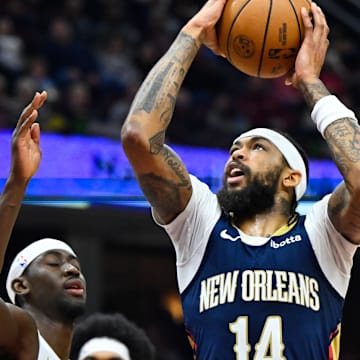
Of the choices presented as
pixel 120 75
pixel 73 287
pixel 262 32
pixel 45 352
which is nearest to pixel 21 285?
pixel 73 287

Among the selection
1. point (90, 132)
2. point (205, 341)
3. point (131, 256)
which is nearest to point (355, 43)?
point (131, 256)

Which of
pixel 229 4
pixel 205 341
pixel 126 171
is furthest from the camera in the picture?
pixel 126 171

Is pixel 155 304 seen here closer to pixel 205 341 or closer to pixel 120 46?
pixel 120 46

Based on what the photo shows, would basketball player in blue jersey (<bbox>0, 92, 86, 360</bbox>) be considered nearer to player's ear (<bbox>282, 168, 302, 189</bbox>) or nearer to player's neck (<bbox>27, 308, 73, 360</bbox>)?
player's neck (<bbox>27, 308, 73, 360</bbox>)

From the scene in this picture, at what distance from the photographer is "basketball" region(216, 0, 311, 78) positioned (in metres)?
4.25

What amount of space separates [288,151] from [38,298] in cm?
173

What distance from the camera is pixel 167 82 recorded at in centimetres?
412

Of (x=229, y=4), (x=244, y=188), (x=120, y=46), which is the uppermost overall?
(x=120, y=46)

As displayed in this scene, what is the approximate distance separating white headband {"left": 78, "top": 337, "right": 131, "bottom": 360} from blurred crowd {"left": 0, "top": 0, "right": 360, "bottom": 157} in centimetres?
329

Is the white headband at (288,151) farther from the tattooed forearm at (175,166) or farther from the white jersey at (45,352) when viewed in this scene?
the white jersey at (45,352)

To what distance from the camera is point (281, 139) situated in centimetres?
434

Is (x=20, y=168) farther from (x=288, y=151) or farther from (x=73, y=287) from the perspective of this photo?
(x=73, y=287)

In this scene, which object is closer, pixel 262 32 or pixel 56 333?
pixel 262 32

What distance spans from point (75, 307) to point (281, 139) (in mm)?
1555
